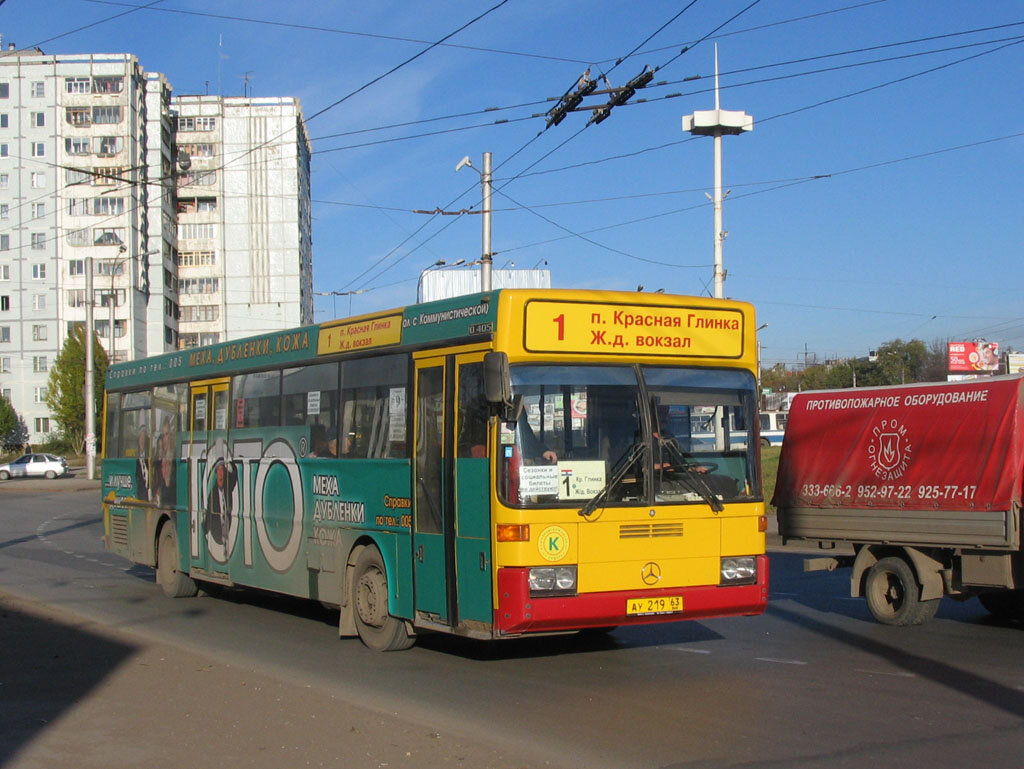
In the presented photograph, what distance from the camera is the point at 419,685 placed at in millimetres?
9180

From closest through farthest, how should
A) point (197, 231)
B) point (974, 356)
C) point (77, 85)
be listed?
1. point (974, 356)
2. point (77, 85)
3. point (197, 231)

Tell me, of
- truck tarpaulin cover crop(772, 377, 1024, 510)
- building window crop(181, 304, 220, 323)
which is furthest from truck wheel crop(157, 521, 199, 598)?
building window crop(181, 304, 220, 323)

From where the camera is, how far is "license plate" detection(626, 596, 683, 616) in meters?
9.00

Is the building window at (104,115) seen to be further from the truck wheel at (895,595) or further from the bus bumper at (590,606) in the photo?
the bus bumper at (590,606)

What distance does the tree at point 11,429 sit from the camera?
293 ft

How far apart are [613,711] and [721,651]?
2781mm

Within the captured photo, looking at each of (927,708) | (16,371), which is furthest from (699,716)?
(16,371)

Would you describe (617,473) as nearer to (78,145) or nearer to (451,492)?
(451,492)

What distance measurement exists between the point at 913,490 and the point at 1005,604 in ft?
5.67

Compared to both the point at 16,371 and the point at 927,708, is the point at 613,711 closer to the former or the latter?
the point at 927,708

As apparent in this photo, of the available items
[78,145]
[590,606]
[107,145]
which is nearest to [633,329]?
[590,606]

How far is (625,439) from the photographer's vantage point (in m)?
9.09

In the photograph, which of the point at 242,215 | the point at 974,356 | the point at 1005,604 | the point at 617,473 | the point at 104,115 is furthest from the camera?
the point at 242,215

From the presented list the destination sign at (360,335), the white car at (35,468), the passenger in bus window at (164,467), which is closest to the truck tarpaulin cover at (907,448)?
the destination sign at (360,335)
